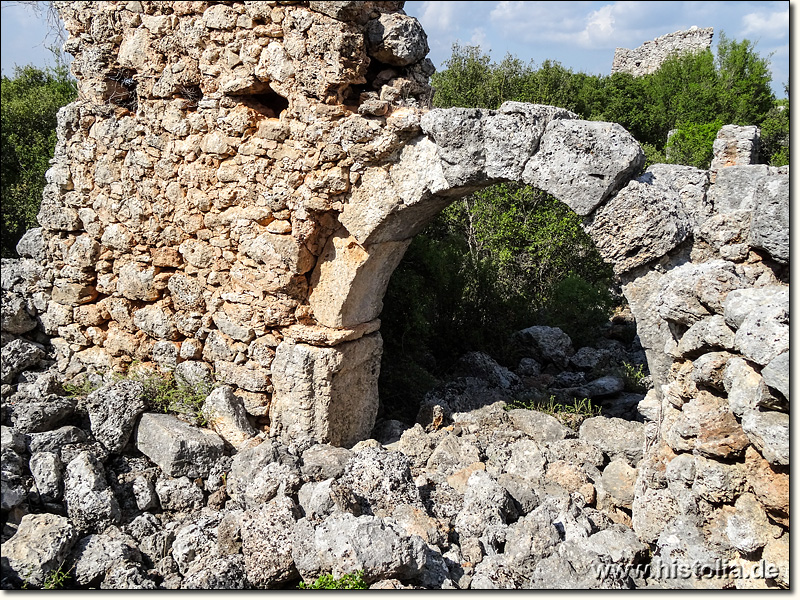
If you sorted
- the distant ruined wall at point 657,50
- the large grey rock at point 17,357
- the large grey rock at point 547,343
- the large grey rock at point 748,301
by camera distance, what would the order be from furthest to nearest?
the distant ruined wall at point 657,50 → the large grey rock at point 547,343 → the large grey rock at point 17,357 → the large grey rock at point 748,301

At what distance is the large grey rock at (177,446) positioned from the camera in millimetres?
5008

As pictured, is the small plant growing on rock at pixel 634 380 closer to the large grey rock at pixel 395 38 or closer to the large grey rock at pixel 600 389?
the large grey rock at pixel 600 389

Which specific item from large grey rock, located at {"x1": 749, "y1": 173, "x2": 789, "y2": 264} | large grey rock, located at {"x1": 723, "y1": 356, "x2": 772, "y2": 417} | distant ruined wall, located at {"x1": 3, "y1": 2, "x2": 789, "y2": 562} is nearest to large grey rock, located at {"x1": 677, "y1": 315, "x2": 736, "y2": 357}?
distant ruined wall, located at {"x1": 3, "y1": 2, "x2": 789, "y2": 562}

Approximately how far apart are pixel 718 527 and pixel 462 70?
11080mm

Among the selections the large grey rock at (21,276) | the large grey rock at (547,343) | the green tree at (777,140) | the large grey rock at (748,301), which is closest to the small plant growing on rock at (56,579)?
the large grey rock at (21,276)

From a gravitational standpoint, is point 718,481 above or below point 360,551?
above

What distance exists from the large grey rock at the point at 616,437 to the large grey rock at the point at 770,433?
1.85m

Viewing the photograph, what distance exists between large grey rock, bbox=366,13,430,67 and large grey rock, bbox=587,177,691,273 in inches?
73.3

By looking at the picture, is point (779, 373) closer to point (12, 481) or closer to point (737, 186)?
point (737, 186)

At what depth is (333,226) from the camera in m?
5.34

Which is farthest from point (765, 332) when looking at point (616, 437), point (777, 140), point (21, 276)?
point (777, 140)

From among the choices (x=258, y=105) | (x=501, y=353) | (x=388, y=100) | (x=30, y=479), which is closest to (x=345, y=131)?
(x=388, y=100)

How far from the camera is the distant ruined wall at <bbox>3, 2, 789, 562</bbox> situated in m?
3.71

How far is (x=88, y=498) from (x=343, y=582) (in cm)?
208
